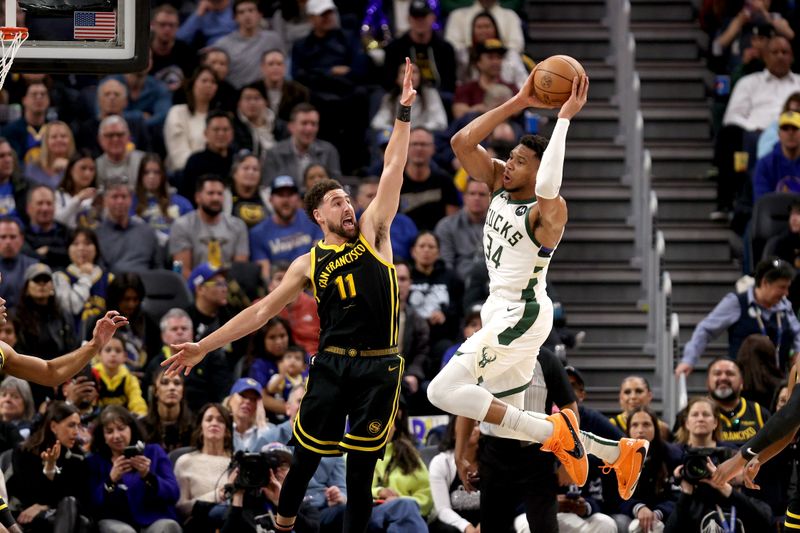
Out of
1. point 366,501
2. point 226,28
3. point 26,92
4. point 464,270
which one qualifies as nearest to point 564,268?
point 464,270

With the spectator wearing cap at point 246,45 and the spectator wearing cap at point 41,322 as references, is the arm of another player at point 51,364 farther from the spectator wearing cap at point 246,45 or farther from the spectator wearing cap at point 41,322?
the spectator wearing cap at point 246,45

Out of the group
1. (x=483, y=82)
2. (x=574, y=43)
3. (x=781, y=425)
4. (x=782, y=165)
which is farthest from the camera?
(x=574, y=43)

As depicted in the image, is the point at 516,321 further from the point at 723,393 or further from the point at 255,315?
the point at 723,393

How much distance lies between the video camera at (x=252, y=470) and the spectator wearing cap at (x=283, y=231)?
3.94 metres

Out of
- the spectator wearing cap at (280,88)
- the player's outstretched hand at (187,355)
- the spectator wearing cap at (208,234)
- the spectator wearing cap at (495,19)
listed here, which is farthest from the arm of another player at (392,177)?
the spectator wearing cap at (495,19)

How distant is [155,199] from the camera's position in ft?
54.8

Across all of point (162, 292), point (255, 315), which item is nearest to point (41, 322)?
point (162, 292)

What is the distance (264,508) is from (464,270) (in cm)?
448

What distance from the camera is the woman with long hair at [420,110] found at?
1805cm

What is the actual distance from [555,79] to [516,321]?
5.20 feet

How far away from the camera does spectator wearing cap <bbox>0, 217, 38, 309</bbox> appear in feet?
49.6

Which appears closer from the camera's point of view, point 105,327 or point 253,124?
point 105,327

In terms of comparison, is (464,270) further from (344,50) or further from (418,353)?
(344,50)

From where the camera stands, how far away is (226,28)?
19297 mm
